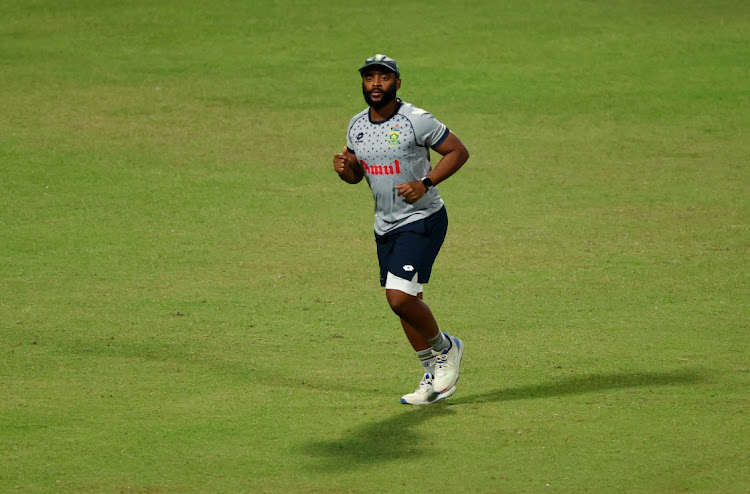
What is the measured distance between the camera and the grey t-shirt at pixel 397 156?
27.2 ft

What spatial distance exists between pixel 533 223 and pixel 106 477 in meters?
7.95

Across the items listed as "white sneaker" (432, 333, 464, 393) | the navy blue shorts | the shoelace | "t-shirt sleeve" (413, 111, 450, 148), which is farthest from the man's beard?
the shoelace

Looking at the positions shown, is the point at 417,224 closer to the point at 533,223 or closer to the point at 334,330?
the point at 334,330

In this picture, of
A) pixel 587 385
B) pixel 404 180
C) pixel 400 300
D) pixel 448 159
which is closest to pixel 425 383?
pixel 400 300

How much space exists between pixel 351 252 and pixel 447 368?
4.63 metres

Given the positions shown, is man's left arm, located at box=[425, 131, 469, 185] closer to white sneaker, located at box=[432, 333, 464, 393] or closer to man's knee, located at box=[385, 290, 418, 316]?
man's knee, located at box=[385, 290, 418, 316]

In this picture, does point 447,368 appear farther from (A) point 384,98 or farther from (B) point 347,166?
(A) point 384,98

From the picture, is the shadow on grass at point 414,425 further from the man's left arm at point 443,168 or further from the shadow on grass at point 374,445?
the man's left arm at point 443,168

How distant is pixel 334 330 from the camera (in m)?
10.6

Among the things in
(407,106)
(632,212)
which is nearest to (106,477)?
(407,106)

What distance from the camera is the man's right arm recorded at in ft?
27.7

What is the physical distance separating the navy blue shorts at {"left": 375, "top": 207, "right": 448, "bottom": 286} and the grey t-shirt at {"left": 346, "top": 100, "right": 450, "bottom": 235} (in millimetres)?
53

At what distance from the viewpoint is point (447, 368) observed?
862 cm

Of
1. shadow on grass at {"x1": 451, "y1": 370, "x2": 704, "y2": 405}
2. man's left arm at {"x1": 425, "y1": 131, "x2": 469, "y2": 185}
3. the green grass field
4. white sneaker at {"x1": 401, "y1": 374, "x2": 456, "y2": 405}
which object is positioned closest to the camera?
the green grass field
